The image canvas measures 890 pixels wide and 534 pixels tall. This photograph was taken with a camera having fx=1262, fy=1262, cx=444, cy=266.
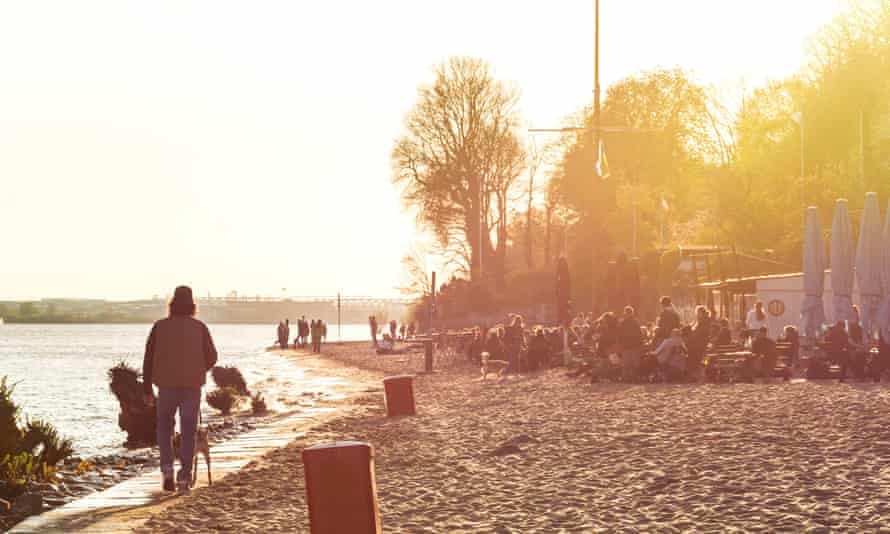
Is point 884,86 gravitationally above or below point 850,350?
above

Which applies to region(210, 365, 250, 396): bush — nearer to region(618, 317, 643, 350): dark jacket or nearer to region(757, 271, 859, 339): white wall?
region(618, 317, 643, 350): dark jacket

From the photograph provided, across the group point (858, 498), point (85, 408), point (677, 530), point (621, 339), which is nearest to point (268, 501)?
point (677, 530)

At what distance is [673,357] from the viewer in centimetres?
2486

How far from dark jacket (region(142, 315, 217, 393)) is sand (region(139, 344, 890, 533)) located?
1.17 meters

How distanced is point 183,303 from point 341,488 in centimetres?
433

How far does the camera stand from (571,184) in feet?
236

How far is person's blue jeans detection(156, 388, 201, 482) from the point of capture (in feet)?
39.4

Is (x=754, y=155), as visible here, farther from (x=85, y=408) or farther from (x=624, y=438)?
(x=624, y=438)

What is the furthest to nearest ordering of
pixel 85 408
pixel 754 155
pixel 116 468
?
pixel 754 155 < pixel 85 408 < pixel 116 468

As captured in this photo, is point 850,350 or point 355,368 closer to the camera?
point 850,350

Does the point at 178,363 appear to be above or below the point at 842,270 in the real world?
below

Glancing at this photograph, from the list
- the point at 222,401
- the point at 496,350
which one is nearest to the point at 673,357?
the point at 496,350

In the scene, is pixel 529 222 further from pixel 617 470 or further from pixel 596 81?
pixel 617 470

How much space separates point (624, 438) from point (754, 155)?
164ft
